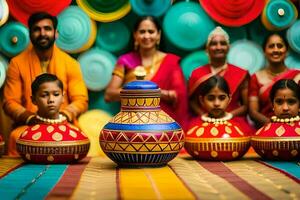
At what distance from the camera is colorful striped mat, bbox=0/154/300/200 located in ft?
8.66

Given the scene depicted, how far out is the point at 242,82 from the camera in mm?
5195

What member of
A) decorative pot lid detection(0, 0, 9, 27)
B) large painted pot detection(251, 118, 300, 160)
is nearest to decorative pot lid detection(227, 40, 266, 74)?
large painted pot detection(251, 118, 300, 160)

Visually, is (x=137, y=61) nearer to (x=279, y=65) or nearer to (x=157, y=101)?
(x=279, y=65)

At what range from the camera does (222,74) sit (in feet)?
17.0

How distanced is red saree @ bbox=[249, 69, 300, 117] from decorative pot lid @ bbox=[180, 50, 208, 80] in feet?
1.68

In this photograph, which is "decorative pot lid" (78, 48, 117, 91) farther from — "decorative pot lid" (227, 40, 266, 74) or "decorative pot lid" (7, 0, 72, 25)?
"decorative pot lid" (227, 40, 266, 74)

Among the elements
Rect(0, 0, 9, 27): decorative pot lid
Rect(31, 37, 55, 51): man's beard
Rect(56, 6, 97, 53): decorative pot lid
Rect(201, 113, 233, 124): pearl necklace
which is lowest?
Rect(201, 113, 233, 124): pearl necklace

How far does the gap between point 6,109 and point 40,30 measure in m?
0.68

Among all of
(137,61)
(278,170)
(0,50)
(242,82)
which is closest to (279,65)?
(242,82)

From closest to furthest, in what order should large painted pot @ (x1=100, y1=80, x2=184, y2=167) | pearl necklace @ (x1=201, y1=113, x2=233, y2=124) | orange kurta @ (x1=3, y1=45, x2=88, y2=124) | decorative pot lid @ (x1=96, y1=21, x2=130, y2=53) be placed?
large painted pot @ (x1=100, y1=80, x2=184, y2=167) → pearl necklace @ (x1=201, y1=113, x2=233, y2=124) → orange kurta @ (x1=3, y1=45, x2=88, y2=124) → decorative pot lid @ (x1=96, y1=21, x2=130, y2=53)

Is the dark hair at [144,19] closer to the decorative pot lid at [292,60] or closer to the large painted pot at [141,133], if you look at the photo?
the decorative pot lid at [292,60]

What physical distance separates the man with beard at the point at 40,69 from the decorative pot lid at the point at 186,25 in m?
0.99

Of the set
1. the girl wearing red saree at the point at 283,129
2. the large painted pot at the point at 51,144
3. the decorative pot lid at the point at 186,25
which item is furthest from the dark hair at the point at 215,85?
the decorative pot lid at the point at 186,25

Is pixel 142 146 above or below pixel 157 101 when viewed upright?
below
